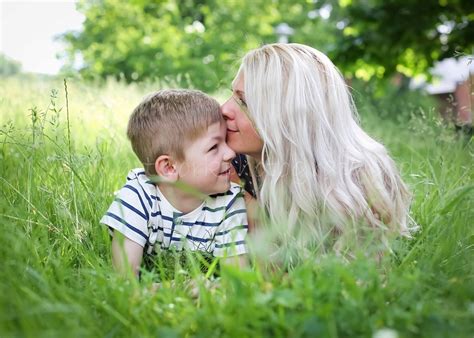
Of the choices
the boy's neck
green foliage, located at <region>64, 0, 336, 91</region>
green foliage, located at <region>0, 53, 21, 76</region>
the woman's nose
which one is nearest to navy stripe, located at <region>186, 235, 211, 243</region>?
the boy's neck

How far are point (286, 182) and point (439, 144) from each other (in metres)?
1.44

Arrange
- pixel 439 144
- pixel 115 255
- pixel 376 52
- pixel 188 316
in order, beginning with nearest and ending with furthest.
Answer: pixel 188 316
pixel 115 255
pixel 439 144
pixel 376 52

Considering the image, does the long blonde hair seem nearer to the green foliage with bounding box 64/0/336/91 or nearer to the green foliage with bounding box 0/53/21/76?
the green foliage with bounding box 0/53/21/76

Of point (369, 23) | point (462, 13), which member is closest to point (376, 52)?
point (369, 23)

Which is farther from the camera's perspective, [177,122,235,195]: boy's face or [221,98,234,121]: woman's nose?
[221,98,234,121]: woman's nose

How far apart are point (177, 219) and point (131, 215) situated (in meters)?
0.22

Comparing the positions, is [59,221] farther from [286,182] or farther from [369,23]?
[369,23]

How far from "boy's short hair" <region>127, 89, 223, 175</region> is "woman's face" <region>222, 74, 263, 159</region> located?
10cm

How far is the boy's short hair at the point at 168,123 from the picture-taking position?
98.9 inches

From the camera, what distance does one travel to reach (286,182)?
2.66m

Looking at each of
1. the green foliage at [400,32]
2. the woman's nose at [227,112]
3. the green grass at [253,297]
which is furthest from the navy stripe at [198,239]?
the green foliage at [400,32]

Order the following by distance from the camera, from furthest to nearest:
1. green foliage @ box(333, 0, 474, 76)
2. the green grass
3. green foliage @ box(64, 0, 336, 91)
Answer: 1. green foliage @ box(64, 0, 336, 91)
2. green foliage @ box(333, 0, 474, 76)
3. the green grass

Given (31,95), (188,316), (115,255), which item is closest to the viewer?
(188,316)

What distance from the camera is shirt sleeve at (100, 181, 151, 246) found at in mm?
2365
